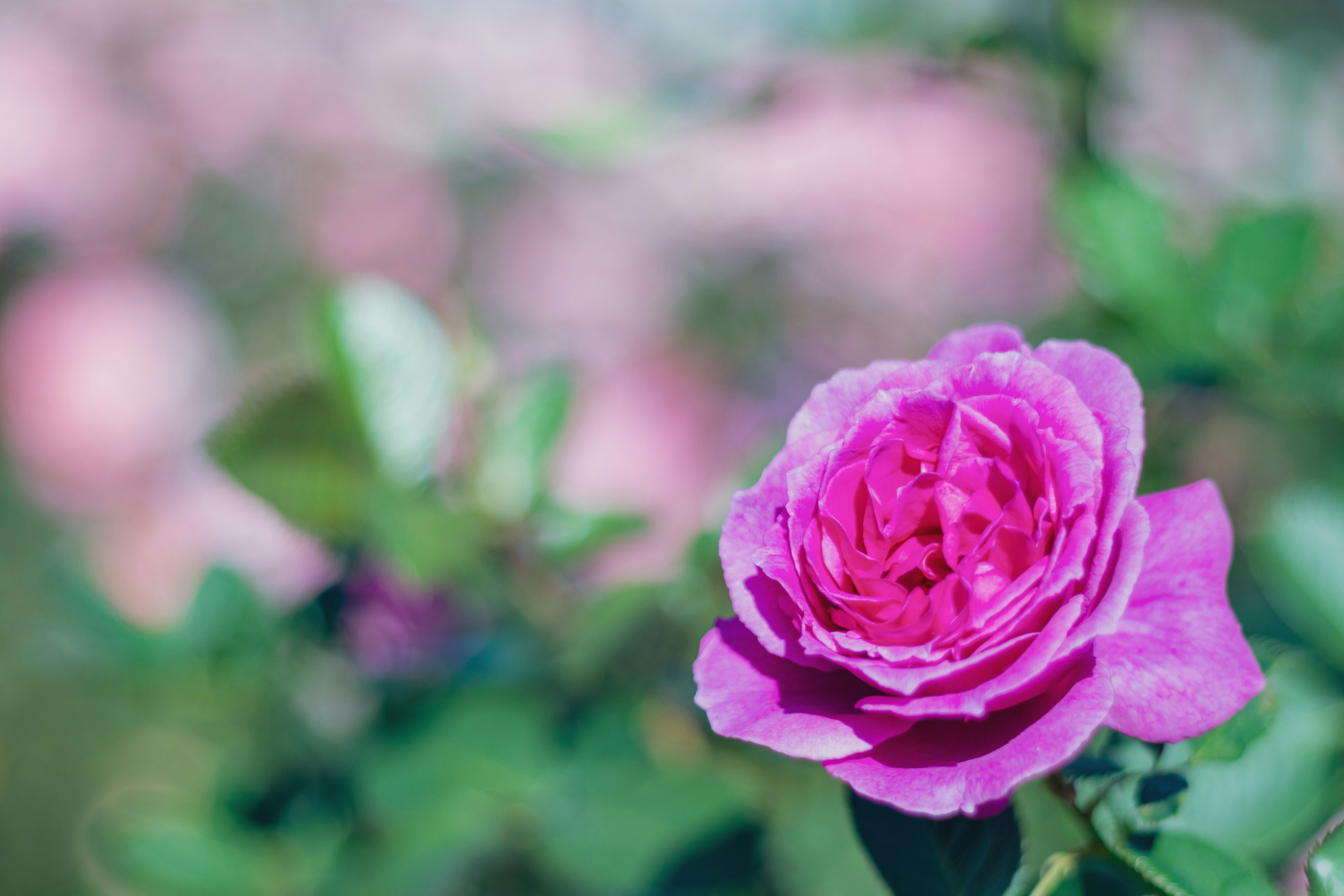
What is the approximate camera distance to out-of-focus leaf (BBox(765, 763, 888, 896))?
0.49m

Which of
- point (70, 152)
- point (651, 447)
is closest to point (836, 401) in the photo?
point (651, 447)

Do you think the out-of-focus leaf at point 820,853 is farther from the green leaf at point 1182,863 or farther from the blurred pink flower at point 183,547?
the blurred pink flower at point 183,547

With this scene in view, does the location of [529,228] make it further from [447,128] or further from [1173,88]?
[1173,88]

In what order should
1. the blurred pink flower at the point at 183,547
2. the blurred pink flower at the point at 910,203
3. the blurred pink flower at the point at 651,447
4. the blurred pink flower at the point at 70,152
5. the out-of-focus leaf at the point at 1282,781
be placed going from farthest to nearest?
the blurred pink flower at the point at 70,152, the blurred pink flower at the point at 910,203, the blurred pink flower at the point at 651,447, the blurred pink flower at the point at 183,547, the out-of-focus leaf at the point at 1282,781

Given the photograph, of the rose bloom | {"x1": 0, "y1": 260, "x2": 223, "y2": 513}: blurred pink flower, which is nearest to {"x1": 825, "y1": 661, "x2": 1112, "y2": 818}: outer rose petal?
the rose bloom

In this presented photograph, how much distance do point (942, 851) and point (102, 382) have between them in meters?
1.59

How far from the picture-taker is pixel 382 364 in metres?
0.56

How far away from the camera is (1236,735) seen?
0.97 ft

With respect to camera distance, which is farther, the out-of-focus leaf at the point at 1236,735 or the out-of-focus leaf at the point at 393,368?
the out-of-focus leaf at the point at 393,368

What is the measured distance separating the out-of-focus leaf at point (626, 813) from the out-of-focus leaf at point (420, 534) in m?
0.13

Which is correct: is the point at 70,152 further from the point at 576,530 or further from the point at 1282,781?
the point at 1282,781

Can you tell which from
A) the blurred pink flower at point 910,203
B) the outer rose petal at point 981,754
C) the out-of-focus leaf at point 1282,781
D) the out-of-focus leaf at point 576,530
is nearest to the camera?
the outer rose petal at point 981,754

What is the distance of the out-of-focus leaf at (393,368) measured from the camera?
0.55 m

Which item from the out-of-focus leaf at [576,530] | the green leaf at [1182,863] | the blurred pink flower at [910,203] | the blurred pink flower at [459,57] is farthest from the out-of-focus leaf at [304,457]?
the blurred pink flower at [459,57]
